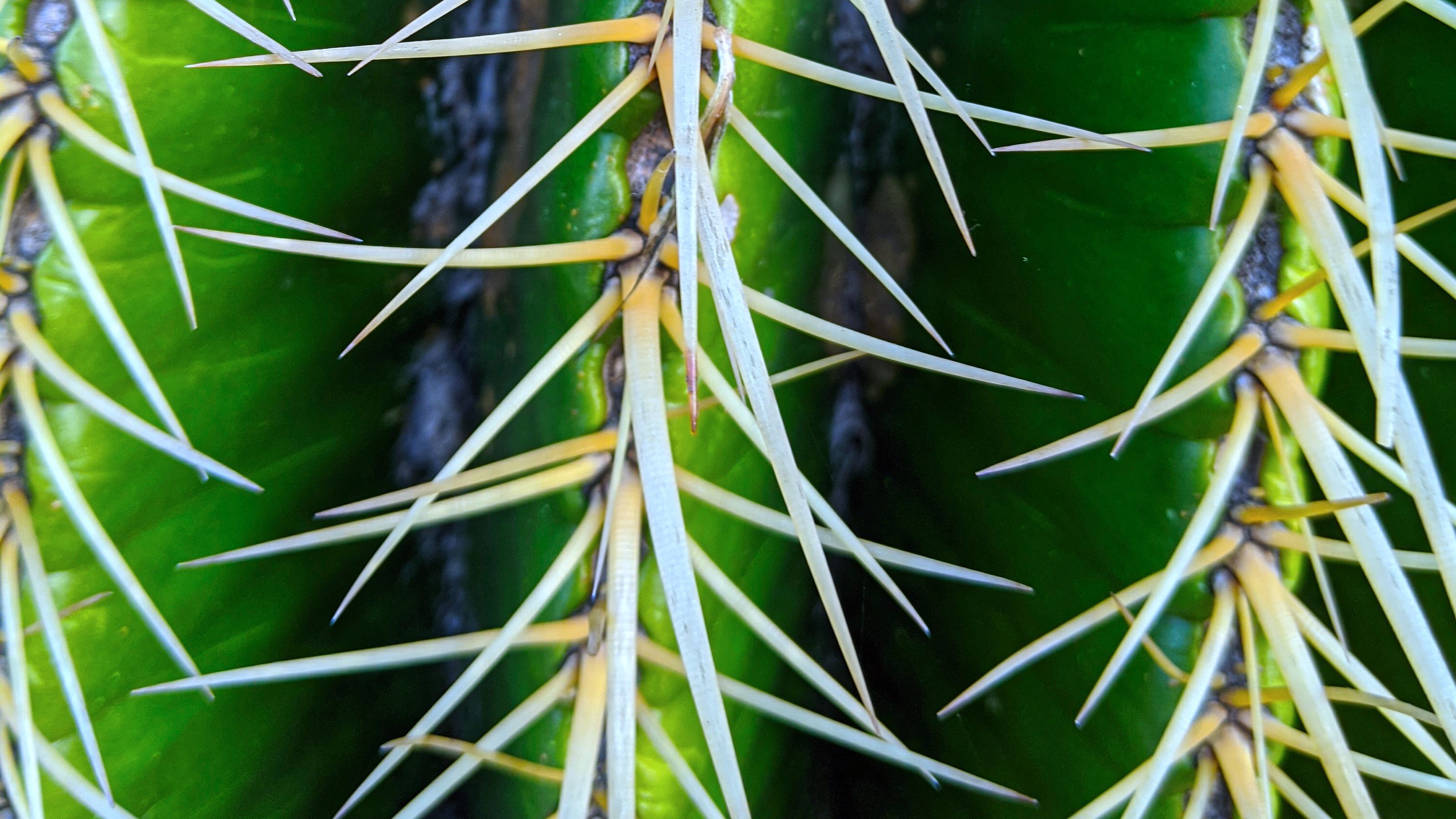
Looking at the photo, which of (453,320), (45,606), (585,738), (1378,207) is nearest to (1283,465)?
(1378,207)

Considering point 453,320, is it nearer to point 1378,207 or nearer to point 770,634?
point 770,634

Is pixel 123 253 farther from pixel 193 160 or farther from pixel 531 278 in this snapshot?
pixel 531 278

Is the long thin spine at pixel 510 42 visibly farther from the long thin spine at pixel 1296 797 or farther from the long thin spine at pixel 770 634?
the long thin spine at pixel 1296 797

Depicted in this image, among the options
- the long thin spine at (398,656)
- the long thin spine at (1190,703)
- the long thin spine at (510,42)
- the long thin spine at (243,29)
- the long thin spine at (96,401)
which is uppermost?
the long thin spine at (243,29)

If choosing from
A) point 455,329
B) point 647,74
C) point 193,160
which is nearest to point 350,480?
point 455,329

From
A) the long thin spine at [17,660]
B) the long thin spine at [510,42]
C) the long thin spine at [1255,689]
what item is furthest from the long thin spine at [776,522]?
the long thin spine at [17,660]
